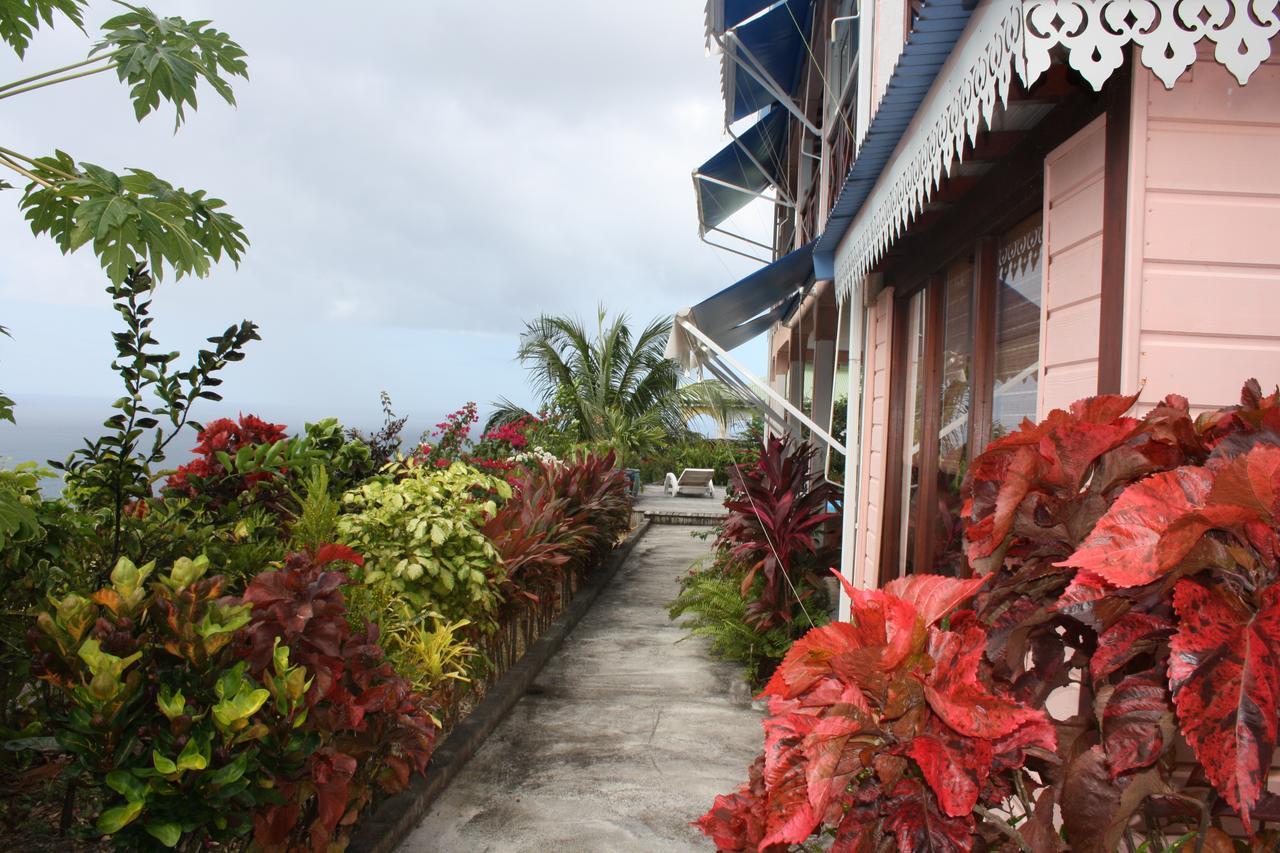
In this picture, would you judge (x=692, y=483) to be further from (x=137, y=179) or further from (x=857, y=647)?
(x=857, y=647)

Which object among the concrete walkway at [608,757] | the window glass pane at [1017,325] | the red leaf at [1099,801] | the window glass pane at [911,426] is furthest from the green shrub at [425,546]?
the red leaf at [1099,801]

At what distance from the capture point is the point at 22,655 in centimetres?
277

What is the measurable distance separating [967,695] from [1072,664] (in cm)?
35

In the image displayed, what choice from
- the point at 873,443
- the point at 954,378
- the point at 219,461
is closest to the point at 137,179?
the point at 219,461

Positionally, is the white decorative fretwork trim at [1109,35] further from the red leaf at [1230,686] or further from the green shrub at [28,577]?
the green shrub at [28,577]

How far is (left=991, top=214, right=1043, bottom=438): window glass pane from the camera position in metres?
2.91

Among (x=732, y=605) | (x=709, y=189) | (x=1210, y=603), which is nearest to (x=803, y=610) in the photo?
(x=732, y=605)

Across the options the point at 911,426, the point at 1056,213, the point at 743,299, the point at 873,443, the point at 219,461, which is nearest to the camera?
the point at 1056,213

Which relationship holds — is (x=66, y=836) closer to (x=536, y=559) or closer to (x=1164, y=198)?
(x=536, y=559)

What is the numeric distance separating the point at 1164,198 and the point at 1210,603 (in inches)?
51.9

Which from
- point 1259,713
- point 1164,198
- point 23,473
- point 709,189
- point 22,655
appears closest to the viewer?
point 1259,713

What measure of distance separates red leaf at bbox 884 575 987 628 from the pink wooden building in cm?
92

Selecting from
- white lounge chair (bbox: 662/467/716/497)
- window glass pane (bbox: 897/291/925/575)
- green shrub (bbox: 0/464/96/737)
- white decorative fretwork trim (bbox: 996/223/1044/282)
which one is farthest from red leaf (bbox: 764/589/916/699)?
white lounge chair (bbox: 662/467/716/497)

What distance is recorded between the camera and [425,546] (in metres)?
4.48
